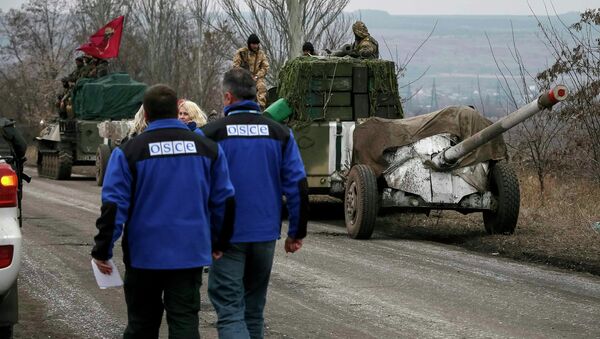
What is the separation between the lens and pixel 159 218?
629 centimetres

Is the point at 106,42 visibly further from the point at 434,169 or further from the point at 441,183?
the point at 441,183

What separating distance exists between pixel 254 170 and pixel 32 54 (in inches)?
2094

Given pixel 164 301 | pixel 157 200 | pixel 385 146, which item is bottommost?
pixel 164 301

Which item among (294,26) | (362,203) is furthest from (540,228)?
(294,26)

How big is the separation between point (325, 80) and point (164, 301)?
11.2 m

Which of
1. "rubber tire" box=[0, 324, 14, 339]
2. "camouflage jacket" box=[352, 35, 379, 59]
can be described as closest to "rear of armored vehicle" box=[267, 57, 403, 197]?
"camouflage jacket" box=[352, 35, 379, 59]

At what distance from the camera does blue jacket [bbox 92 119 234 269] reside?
6234 millimetres

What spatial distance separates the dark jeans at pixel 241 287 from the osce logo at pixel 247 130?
23.2 inches

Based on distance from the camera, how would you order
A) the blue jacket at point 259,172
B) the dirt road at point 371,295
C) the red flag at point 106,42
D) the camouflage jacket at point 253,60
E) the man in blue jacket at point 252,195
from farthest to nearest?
the red flag at point 106,42 < the camouflage jacket at point 253,60 < the dirt road at point 371,295 < the blue jacket at point 259,172 < the man in blue jacket at point 252,195

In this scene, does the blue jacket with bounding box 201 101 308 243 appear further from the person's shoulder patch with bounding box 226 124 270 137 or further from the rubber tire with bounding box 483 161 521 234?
the rubber tire with bounding box 483 161 521 234

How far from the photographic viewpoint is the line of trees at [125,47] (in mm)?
48438

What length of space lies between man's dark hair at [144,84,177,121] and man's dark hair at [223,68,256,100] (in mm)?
768

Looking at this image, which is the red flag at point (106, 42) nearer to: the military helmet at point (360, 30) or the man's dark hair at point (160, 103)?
the military helmet at point (360, 30)

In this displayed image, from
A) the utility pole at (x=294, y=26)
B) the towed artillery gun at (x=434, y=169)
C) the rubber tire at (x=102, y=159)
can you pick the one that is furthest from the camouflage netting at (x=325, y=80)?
the utility pole at (x=294, y=26)
